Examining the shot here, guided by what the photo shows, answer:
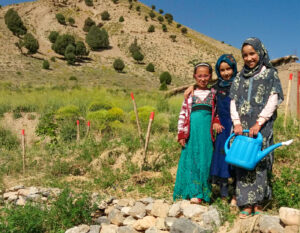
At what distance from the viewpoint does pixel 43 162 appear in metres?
4.94

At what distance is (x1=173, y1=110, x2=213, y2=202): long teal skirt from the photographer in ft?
8.09

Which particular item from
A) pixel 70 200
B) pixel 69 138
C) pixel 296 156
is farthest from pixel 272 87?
pixel 69 138

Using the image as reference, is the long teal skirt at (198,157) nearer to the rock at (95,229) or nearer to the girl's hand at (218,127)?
the girl's hand at (218,127)

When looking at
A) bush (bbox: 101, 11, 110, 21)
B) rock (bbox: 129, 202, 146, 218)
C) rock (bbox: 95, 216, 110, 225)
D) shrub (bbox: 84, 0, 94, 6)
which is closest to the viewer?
rock (bbox: 129, 202, 146, 218)

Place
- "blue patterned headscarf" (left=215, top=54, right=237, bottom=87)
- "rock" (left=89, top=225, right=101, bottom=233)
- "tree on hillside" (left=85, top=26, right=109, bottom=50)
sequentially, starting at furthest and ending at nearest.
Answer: "tree on hillside" (left=85, top=26, right=109, bottom=50) → "rock" (left=89, top=225, right=101, bottom=233) → "blue patterned headscarf" (left=215, top=54, right=237, bottom=87)

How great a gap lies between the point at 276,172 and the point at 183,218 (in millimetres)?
1720

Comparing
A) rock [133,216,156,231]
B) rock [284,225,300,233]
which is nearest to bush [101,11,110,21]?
rock [133,216,156,231]

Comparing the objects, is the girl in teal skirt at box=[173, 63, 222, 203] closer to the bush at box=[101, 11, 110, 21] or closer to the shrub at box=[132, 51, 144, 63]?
the shrub at box=[132, 51, 144, 63]

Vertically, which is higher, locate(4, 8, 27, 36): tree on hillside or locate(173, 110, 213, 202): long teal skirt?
locate(4, 8, 27, 36): tree on hillside

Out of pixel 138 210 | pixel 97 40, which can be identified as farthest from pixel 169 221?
pixel 97 40

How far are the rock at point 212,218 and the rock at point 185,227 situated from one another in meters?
0.10

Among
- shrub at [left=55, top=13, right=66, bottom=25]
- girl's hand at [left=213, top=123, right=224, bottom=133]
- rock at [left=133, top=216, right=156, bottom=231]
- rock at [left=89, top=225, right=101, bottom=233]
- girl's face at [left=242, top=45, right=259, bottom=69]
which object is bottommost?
rock at [left=89, top=225, right=101, bottom=233]

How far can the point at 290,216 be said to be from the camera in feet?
5.68

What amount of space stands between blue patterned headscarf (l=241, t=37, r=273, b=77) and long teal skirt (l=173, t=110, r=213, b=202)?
0.54 m
